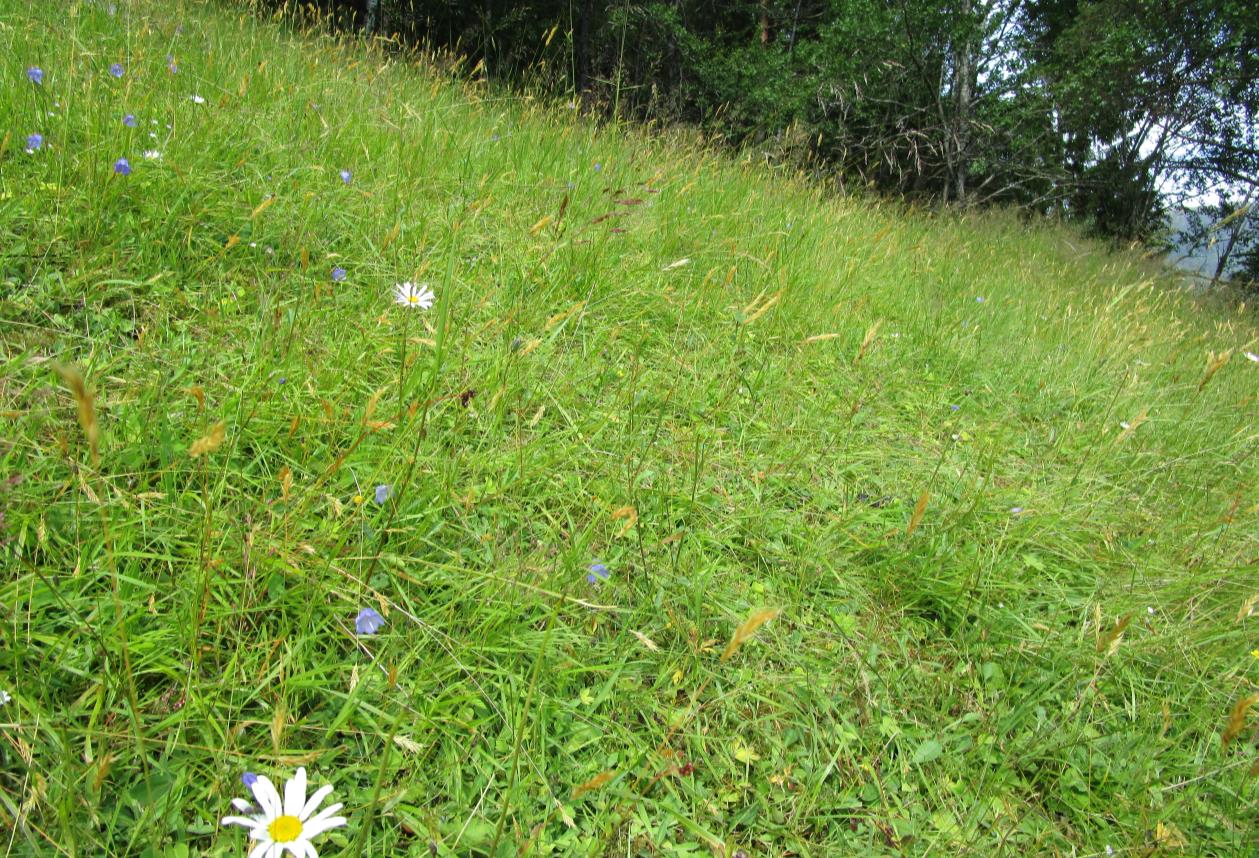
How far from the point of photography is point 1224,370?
3770mm

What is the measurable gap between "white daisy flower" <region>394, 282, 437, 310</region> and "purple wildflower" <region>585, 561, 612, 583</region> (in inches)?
31.9

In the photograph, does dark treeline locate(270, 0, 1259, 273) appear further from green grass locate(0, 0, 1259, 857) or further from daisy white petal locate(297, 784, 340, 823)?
daisy white petal locate(297, 784, 340, 823)

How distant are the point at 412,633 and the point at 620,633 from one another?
40 cm

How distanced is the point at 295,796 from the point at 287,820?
26 millimetres

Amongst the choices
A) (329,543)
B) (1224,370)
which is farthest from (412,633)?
(1224,370)

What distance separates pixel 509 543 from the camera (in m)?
1.42

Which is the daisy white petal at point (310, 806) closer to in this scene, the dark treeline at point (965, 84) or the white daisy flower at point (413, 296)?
the white daisy flower at point (413, 296)

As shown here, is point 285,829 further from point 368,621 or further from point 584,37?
point 584,37

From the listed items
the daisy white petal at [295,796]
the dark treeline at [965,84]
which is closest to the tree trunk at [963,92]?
the dark treeline at [965,84]

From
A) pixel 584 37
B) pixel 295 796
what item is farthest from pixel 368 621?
pixel 584 37

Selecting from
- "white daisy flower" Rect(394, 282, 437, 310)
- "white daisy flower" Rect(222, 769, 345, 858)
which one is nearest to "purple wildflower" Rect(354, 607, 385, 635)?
"white daisy flower" Rect(222, 769, 345, 858)

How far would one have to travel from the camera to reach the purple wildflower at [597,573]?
127 cm

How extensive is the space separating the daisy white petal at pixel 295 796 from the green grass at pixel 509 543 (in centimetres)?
9

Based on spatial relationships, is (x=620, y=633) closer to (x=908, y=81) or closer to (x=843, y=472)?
(x=843, y=472)
